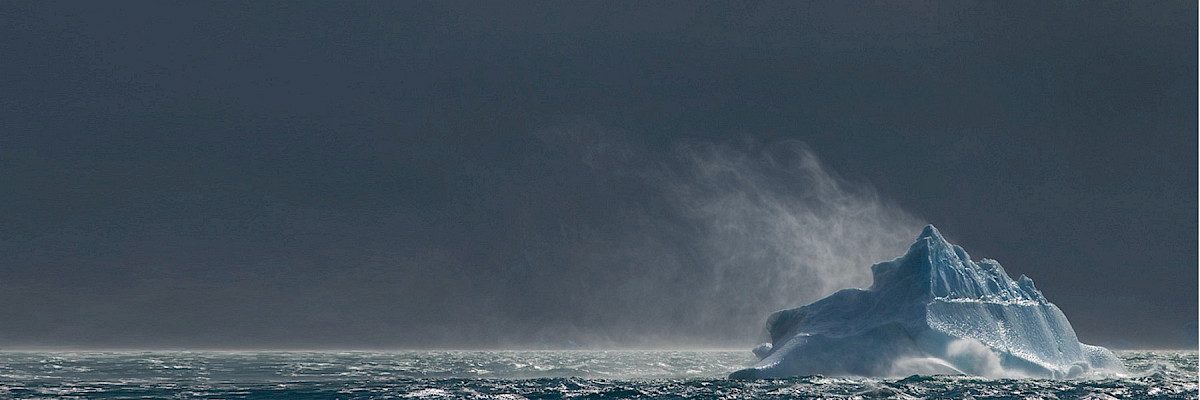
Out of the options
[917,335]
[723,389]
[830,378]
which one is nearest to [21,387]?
[723,389]

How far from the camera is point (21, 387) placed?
44.9m

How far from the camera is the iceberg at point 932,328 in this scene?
1793 inches

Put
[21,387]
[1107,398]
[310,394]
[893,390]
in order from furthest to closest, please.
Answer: [21,387]
[310,394]
[893,390]
[1107,398]

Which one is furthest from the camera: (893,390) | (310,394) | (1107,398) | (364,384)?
(364,384)

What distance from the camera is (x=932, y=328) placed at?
44844 millimetres

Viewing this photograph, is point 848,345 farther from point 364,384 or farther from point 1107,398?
point 364,384

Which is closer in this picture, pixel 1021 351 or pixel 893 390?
pixel 893 390

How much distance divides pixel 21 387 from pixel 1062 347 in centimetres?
5264

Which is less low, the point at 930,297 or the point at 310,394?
the point at 930,297

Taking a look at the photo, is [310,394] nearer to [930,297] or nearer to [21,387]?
[21,387]

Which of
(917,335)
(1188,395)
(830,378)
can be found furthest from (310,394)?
(1188,395)

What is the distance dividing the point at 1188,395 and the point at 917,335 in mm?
11855

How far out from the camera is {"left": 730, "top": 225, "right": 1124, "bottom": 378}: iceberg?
4553 cm

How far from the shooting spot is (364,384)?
159 ft
